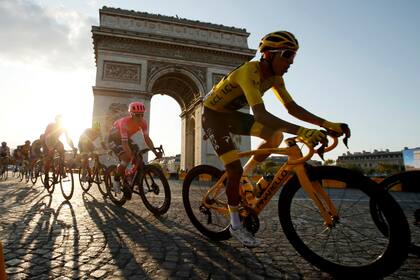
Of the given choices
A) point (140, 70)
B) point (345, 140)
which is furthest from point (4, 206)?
point (140, 70)

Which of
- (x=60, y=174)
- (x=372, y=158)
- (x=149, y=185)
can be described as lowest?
(x=149, y=185)

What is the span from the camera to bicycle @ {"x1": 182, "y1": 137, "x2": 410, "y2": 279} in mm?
1838

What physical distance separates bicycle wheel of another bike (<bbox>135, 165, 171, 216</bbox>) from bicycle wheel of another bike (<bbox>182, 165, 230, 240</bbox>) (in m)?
0.90

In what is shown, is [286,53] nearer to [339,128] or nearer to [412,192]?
[339,128]

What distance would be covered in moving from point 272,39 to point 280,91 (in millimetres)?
505

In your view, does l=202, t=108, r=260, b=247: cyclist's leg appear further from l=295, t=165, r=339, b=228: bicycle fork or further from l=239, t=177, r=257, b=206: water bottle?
l=295, t=165, r=339, b=228: bicycle fork

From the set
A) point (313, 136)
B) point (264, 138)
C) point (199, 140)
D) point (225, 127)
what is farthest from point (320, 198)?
point (199, 140)

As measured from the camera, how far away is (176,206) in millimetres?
5441

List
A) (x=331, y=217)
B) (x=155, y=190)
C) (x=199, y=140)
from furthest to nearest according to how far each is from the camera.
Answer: (x=199, y=140) < (x=155, y=190) < (x=331, y=217)

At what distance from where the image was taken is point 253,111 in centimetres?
246

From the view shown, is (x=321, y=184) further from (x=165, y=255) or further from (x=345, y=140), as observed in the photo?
(x=165, y=255)

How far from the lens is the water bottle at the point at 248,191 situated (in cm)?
276

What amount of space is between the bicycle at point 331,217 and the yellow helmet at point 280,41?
801mm

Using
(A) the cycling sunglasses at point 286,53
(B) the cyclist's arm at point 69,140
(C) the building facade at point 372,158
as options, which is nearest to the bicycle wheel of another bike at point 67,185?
(B) the cyclist's arm at point 69,140
